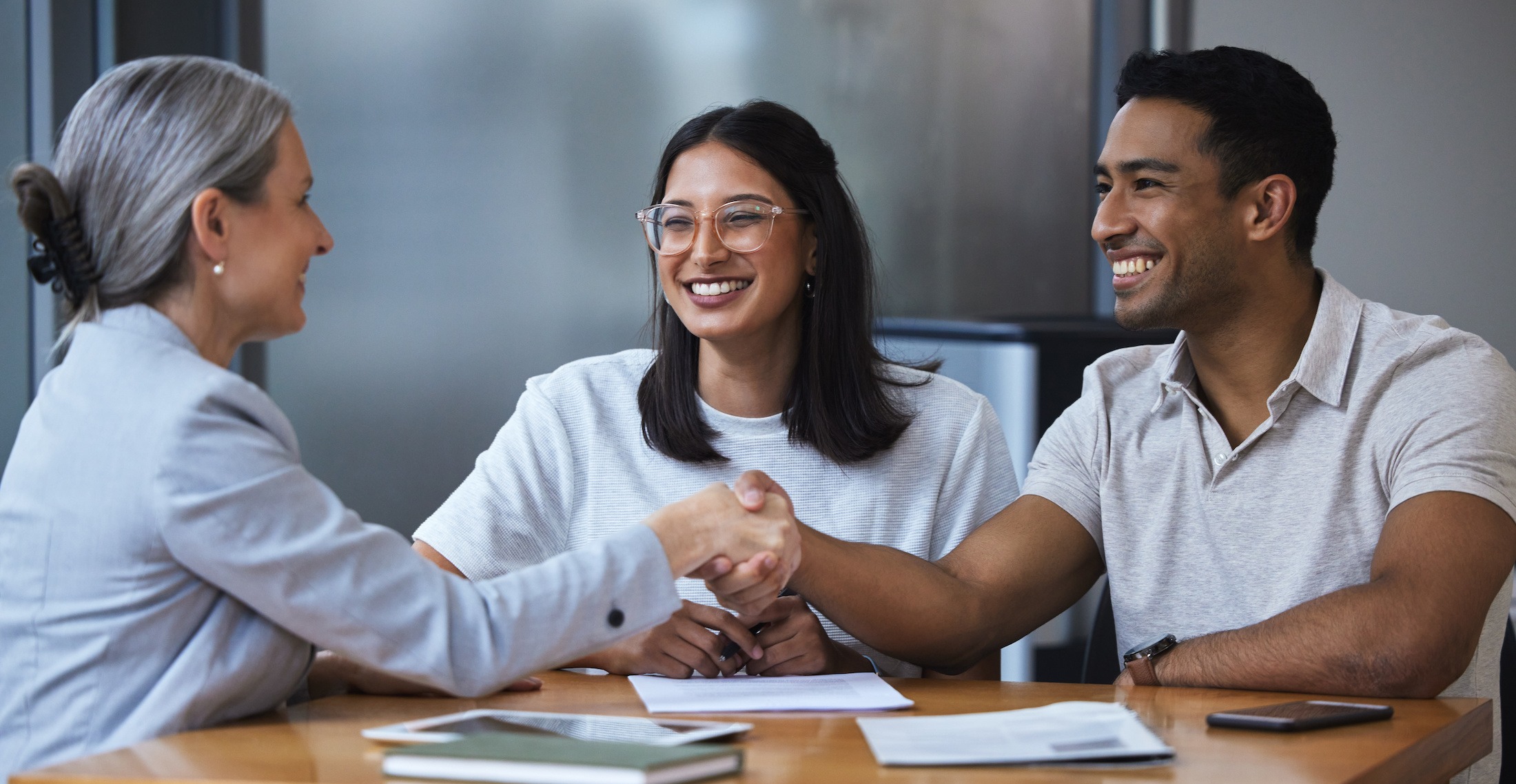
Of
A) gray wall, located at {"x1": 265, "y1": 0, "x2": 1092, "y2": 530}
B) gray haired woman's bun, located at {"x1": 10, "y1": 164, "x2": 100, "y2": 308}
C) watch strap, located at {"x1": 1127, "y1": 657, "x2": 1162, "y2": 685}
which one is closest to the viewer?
gray haired woman's bun, located at {"x1": 10, "y1": 164, "x2": 100, "y2": 308}

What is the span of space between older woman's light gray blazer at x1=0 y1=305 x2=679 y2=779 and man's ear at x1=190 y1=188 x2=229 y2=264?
0.26ft

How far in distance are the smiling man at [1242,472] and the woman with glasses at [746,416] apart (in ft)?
0.51

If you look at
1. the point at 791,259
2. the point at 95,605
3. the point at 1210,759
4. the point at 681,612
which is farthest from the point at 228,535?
the point at 791,259

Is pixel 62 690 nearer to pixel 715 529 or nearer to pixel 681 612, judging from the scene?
pixel 715 529

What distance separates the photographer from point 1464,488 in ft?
5.29

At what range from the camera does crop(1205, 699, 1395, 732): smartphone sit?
130cm

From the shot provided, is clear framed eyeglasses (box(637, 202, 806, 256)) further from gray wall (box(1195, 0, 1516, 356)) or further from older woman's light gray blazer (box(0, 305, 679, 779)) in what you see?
gray wall (box(1195, 0, 1516, 356))

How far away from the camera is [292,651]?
1.31 metres

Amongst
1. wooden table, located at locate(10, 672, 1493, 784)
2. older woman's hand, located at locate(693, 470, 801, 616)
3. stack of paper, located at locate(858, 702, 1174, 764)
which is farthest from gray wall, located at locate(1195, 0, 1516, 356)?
stack of paper, located at locate(858, 702, 1174, 764)

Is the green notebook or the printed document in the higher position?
the green notebook

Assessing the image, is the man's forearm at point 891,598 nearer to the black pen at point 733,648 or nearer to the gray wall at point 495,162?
the black pen at point 733,648

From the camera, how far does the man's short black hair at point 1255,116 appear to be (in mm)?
1994

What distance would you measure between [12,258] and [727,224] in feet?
5.81

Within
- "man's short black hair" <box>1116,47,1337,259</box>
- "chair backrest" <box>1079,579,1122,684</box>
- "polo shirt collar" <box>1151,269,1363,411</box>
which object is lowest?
"chair backrest" <box>1079,579,1122,684</box>
